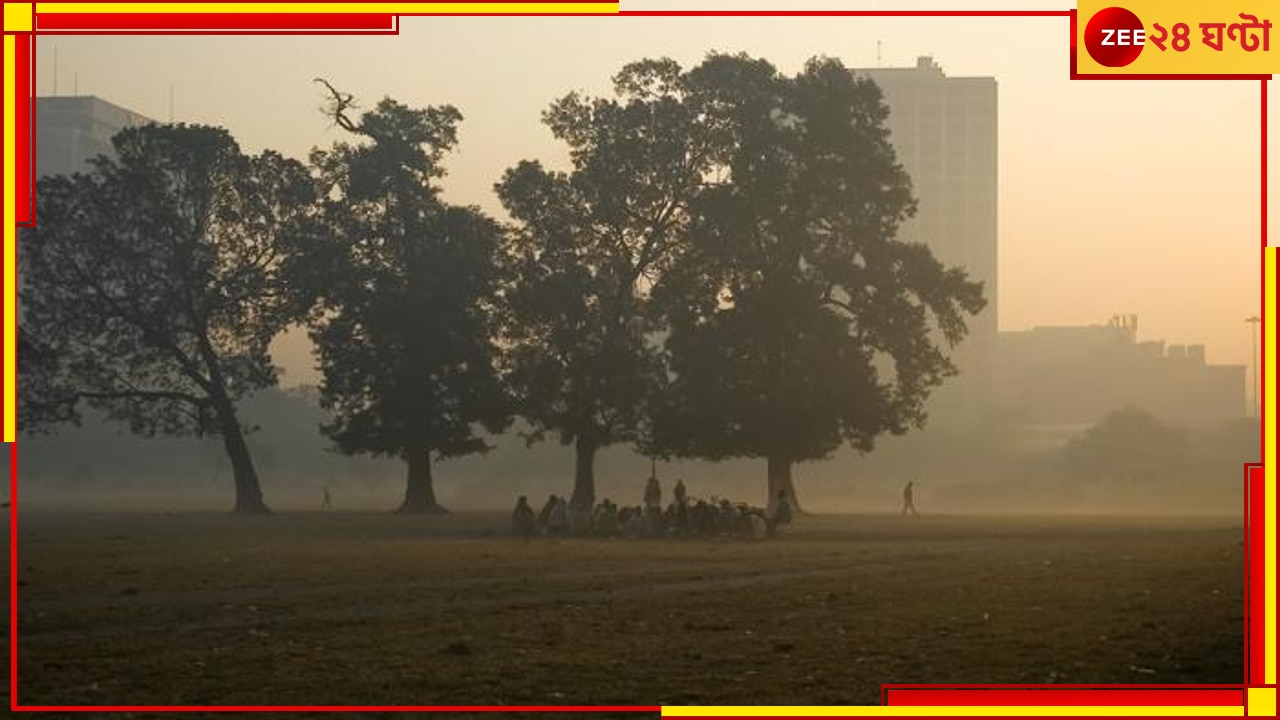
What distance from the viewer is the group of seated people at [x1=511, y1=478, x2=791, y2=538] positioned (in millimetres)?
49094

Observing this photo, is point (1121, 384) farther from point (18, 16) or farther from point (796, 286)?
point (18, 16)

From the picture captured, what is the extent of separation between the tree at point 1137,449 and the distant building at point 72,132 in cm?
7732

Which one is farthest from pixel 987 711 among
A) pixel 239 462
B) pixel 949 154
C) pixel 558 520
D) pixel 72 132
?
pixel 72 132

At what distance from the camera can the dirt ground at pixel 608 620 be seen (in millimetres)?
17281

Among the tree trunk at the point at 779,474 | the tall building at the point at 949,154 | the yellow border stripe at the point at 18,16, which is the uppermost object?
the tall building at the point at 949,154

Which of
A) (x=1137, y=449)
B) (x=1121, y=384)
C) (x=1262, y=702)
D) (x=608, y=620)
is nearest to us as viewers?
(x=1262, y=702)

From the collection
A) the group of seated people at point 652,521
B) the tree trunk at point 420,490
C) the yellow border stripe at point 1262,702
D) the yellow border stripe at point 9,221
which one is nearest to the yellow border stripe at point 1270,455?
the yellow border stripe at point 1262,702

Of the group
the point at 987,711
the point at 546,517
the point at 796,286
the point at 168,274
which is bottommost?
the point at 546,517

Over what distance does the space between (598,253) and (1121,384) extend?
75.4 m

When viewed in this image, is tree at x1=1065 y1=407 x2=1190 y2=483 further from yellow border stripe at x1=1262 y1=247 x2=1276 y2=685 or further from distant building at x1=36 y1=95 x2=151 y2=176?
yellow border stripe at x1=1262 y1=247 x2=1276 y2=685

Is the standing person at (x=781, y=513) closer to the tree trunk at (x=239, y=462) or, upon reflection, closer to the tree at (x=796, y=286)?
the tree at (x=796, y=286)

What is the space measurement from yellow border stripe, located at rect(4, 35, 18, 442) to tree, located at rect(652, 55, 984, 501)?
4781cm

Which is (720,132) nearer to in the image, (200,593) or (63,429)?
(200,593)

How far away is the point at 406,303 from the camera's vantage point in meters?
70.0
